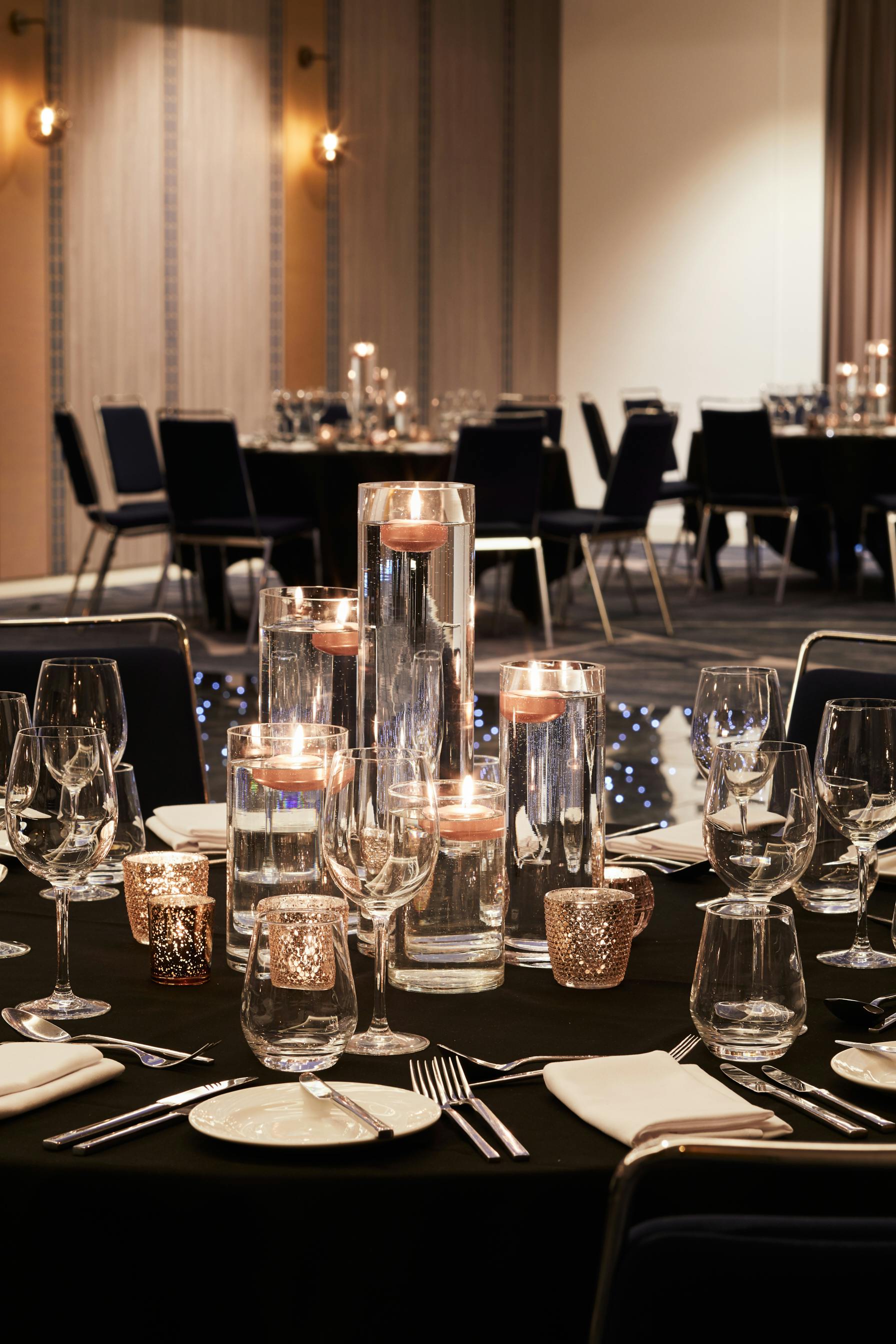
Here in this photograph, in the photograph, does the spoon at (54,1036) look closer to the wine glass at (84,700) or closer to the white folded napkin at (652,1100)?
the white folded napkin at (652,1100)

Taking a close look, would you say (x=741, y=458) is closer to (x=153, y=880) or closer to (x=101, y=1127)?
(x=153, y=880)

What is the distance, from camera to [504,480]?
6.62 meters

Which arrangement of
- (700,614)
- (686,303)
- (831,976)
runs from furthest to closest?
(686,303), (700,614), (831,976)

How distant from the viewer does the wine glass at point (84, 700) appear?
1.62 m

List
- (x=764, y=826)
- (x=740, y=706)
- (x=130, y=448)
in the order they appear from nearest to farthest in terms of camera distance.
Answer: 1. (x=764, y=826)
2. (x=740, y=706)
3. (x=130, y=448)

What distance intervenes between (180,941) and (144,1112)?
0.92ft

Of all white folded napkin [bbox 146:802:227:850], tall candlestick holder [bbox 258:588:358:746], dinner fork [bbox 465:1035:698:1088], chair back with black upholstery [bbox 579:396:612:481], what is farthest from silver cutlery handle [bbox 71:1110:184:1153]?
chair back with black upholstery [bbox 579:396:612:481]

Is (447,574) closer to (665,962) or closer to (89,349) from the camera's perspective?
(665,962)

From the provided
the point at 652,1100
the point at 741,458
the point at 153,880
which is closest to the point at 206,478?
the point at 741,458

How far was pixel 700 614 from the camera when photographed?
315 inches

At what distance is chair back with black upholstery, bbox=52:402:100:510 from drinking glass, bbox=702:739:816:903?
5870 mm

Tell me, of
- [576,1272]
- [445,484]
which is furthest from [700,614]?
[576,1272]

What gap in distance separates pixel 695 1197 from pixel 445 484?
2.41ft

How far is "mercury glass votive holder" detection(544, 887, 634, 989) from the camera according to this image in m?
1.29
